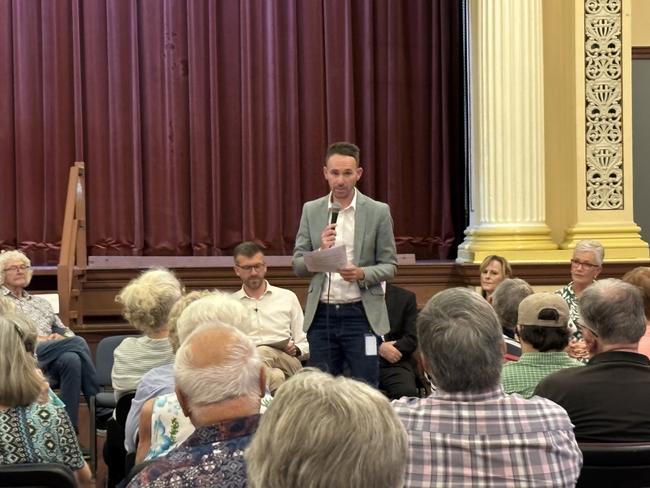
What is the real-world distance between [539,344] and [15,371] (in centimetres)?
155

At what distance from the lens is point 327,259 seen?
14.0 feet

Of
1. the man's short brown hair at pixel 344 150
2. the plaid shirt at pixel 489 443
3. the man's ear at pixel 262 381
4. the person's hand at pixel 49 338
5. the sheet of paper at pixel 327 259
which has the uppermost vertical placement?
the man's short brown hair at pixel 344 150

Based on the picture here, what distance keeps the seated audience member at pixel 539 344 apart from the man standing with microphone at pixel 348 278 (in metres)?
1.31

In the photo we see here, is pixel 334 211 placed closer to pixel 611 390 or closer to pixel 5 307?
pixel 5 307

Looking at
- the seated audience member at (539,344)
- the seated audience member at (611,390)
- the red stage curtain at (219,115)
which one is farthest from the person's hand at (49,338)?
the seated audience member at (611,390)

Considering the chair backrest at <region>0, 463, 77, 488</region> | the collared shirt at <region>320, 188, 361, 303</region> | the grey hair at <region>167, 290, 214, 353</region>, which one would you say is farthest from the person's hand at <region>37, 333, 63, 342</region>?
the chair backrest at <region>0, 463, 77, 488</region>

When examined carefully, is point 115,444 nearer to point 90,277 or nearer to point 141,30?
point 90,277

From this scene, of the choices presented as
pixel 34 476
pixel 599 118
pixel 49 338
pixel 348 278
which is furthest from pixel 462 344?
pixel 599 118

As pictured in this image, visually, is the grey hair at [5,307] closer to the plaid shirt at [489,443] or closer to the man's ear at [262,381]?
the man's ear at [262,381]

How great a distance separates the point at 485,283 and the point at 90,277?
288 cm

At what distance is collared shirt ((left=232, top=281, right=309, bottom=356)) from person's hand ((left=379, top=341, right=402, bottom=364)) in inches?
20.6

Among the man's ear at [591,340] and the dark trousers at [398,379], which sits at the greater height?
the man's ear at [591,340]

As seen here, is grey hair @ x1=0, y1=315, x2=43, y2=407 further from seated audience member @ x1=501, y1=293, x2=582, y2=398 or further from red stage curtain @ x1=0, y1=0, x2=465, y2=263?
red stage curtain @ x1=0, y1=0, x2=465, y2=263

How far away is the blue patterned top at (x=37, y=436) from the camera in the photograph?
8.67ft
